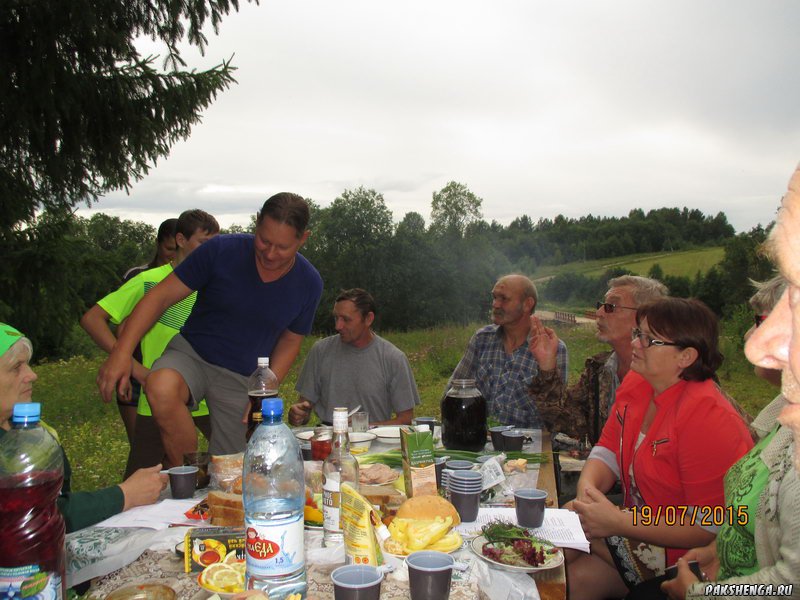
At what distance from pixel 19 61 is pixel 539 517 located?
206 inches

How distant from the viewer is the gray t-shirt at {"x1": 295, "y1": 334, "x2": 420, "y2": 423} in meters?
3.90

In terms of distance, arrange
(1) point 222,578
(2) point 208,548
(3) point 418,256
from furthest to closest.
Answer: (3) point 418,256 → (2) point 208,548 → (1) point 222,578

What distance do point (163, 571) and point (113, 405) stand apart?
6806mm

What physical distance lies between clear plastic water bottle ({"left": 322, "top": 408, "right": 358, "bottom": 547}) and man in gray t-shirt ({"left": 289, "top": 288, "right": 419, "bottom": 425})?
2258 millimetres

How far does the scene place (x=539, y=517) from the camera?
1.65 m

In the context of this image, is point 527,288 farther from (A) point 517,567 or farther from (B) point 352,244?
(B) point 352,244

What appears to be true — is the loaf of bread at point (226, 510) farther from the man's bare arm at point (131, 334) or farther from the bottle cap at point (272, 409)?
the man's bare arm at point (131, 334)

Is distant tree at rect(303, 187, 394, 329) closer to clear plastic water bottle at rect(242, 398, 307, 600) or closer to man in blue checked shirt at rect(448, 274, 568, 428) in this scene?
man in blue checked shirt at rect(448, 274, 568, 428)

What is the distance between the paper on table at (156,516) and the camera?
166 centimetres

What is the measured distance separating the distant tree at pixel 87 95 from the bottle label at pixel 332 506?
470 centimetres

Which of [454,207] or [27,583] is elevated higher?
[454,207]

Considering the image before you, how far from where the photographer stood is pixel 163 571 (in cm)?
138

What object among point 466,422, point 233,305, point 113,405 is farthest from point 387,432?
point 113,405

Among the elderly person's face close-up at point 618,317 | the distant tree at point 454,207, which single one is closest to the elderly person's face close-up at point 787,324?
the elderly person's face close-up at point 618,317
